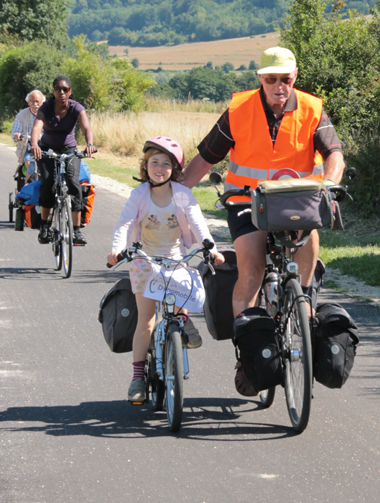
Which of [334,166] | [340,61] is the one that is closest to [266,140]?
[334,166]

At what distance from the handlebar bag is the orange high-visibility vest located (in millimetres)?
461

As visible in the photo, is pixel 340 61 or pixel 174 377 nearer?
pixel 174 377

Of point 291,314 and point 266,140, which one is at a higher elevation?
point 266,140

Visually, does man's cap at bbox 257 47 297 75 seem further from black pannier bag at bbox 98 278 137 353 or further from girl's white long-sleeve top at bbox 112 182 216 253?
black pannier bag at bbox 98 278 137 353

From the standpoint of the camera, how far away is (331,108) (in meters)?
16.5

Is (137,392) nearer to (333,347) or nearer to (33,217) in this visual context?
(333,347)

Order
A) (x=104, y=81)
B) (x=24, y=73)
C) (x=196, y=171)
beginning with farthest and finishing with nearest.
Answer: (x=24, y=73) → (x=104, y=81) → (x=196, y=171)

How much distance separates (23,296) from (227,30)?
173418mm

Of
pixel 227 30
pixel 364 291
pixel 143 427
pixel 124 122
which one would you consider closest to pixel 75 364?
pixel 143 427

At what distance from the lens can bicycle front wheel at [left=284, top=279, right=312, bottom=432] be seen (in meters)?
4.15

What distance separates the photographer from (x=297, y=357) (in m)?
4.35

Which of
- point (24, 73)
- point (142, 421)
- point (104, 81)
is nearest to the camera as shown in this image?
point (142, 421)

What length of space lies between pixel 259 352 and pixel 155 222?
40.3 inches

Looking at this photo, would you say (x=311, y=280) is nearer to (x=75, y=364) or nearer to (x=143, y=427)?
(x=143, y=427)
